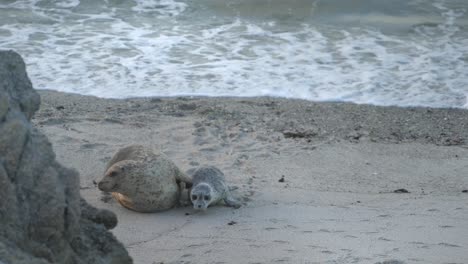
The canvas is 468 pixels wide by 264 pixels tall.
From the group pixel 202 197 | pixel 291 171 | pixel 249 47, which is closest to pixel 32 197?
pixel 202 197

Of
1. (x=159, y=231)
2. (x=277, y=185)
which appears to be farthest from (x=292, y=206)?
(x=159, y=231)

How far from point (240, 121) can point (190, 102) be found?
0.79 metres

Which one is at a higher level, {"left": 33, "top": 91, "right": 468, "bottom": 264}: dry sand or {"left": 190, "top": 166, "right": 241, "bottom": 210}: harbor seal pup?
{"left": 190, "top": 166, "right": 241, "bottom": 210}: harbor seal pup

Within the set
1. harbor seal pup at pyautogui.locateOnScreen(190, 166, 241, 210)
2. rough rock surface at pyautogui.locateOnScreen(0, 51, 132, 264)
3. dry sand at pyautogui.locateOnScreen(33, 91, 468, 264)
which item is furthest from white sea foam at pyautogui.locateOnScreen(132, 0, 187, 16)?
rough rock surface at pyautogui.locateOnScreen(0, 51, 132, 264)

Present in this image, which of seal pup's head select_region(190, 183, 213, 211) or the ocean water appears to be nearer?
seal pup's head select_region(190, 183, 213, 211)

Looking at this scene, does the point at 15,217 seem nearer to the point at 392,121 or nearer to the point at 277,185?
the point at 277,185

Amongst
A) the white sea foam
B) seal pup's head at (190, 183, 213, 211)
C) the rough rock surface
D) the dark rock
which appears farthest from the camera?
the white sea foam

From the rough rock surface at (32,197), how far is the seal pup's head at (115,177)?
207cm

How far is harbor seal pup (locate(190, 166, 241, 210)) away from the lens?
562cm

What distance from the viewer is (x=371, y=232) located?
5.18 meters

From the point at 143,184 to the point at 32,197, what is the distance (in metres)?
2.46

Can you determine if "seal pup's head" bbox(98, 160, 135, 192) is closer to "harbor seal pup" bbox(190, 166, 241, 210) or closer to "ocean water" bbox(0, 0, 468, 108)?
"harbor seal pup" bbox(190, 166, 241, 210)

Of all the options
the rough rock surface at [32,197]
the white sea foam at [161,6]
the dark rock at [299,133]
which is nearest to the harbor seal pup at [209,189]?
the dark rock at [299,133]

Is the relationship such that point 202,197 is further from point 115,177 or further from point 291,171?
point 291,171
